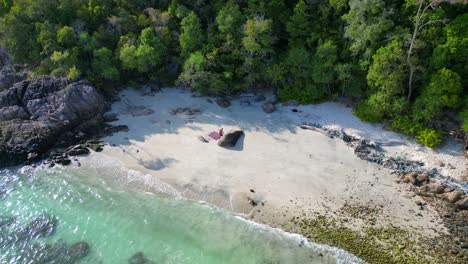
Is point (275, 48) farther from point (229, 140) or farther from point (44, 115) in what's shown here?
point (44, 115)

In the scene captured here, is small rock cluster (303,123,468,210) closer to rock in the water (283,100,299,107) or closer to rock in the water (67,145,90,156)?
rock in the water (283,100,299,107)

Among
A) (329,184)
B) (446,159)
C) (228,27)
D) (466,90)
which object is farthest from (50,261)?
(466,90)

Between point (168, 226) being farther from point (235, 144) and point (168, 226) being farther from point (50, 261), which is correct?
point (235, 144)

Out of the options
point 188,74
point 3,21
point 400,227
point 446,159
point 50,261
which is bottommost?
point 50,261

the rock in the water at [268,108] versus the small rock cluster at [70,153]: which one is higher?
the rock in the water at [268,108]

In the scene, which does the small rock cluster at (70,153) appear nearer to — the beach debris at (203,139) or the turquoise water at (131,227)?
the turquoise water at (131,227)

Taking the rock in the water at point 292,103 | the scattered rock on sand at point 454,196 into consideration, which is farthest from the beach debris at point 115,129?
the scattered rock on sand at point 454,196
